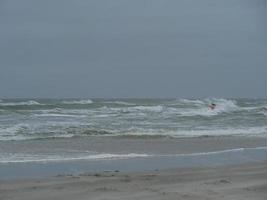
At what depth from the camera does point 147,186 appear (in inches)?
305

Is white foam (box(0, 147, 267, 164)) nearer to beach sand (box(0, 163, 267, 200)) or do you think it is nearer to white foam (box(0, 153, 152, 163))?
white foam (box(0, 153, 152, 163))

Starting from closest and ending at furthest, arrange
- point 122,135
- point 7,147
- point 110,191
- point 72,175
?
point 110,191 < point 72,175 < point 7,147 < point 122,135

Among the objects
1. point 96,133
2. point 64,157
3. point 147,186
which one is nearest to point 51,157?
point 64,157

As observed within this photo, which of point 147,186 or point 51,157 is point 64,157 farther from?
point 147,186

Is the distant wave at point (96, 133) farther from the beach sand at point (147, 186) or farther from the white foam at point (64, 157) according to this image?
the beach sand at point (147, 186)

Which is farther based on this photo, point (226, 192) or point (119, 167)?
point (119, 167)

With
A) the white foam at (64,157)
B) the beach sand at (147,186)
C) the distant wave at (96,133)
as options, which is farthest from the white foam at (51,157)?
the distant wave at (96,133)

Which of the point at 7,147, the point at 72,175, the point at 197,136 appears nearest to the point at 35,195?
the point at 72,175

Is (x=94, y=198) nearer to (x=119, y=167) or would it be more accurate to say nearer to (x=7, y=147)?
(x=119, y=167)

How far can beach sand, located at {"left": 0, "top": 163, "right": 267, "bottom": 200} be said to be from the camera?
22.7ft

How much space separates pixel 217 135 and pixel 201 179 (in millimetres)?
11470

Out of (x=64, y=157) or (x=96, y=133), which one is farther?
(x=96, y=133)

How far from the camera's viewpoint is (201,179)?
8484 millimetres

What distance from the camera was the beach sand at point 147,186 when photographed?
22.7 ft
